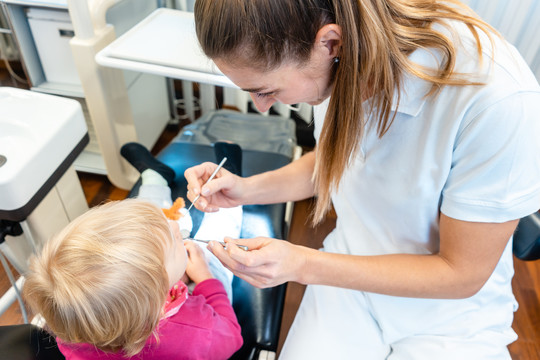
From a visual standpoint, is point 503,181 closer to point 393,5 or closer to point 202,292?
point 393,5

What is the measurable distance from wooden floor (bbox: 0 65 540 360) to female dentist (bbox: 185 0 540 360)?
1.51 feet

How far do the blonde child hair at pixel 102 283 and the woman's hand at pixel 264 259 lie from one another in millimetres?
128

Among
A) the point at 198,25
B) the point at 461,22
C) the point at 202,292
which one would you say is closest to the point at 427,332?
the point at 202,292

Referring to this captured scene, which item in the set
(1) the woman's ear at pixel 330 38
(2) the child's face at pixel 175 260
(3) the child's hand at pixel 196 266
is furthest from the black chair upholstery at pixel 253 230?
(1) the woman's ear at pixel 330 38

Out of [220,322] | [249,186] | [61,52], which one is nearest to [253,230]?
[249,186]

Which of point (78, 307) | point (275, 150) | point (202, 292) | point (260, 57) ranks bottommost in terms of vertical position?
point (275, 150)

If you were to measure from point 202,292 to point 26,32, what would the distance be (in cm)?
130

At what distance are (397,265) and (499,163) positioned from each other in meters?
0.27

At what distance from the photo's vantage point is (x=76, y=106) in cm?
105

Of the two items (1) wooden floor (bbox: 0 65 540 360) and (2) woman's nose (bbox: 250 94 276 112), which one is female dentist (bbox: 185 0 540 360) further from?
(1) wooden floor (bbox: 0 65 540 360)

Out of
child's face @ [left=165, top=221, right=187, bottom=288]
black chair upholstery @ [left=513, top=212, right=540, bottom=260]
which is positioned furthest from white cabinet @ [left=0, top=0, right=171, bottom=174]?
black chair upholstery @ [left=513, top=212, right=540, bottom=260]

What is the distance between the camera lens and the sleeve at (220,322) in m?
0.80

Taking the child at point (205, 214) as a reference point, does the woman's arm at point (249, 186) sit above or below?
above

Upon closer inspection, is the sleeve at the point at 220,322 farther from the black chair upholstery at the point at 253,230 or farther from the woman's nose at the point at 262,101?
the woman's nose at the point at 262,101
